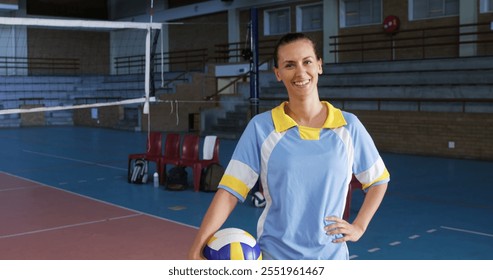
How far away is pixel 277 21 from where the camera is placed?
80.2 feet

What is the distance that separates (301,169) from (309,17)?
21.8m

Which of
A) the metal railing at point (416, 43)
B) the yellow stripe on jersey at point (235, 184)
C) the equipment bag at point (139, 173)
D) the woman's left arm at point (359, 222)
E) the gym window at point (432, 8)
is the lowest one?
the equipment bag at point (139, 173)

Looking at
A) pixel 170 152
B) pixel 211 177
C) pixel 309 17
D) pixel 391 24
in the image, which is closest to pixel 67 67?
pixel 309 17

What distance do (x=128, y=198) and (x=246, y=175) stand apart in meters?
6.92

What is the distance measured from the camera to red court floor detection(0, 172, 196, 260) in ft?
18.9

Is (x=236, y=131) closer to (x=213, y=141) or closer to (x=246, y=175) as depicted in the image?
(x=213, y=141)

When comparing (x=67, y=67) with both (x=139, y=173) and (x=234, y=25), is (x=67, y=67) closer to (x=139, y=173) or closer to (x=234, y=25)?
(x=234, y=25)

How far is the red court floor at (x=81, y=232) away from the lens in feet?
18.9

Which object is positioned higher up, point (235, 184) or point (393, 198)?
point (235, 184)

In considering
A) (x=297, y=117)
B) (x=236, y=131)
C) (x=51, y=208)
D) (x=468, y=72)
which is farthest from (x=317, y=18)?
(x=297, y=117)

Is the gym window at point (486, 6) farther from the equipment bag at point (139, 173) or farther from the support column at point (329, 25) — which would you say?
the equipment bag at point (139, 173)

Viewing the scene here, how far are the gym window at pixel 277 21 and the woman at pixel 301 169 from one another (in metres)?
22.2

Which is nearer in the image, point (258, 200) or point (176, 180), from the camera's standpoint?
point (258, 200)

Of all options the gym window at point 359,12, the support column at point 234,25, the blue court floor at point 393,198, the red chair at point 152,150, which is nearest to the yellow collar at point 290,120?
the blue court floor at point 393,198
